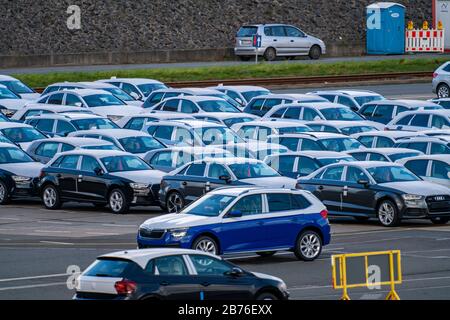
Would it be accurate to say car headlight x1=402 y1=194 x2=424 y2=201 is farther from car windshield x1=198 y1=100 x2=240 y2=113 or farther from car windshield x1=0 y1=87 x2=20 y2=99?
car windshield x1=0 y1=87 x2=20 y2=99

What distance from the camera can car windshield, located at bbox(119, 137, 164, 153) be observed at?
35.4 m

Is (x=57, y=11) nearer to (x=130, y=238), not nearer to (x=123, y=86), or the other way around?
(x=123, y=86)

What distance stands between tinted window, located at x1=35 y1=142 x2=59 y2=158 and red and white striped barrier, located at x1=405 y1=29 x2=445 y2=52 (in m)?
40.6

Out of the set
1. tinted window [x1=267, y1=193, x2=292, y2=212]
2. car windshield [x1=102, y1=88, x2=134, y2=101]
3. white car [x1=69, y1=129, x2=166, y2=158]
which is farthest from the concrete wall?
tinted window [x1=267, y1=193, x2=292, y2=212]

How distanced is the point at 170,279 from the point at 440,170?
15.5m

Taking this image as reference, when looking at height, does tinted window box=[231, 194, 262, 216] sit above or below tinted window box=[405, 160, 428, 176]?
above

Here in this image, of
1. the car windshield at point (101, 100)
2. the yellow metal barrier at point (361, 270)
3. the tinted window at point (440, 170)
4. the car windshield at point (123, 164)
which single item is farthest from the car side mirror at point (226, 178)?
the car windshield at point (101, 100)

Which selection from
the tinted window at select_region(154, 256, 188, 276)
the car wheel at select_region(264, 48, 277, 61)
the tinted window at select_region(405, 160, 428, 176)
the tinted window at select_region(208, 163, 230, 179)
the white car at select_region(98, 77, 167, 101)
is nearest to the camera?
the tinted window at select_region(154, 256, 188, 276)

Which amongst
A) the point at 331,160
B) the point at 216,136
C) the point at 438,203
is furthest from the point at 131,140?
the point at 438,203

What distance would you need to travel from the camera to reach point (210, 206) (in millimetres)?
23734

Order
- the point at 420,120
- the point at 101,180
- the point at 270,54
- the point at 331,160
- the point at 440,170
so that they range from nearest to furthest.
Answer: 1. the point at 440,170
2. the point at 101,180
3. the point at 331,160
4. the point at 420,120
5. the point at 270,54

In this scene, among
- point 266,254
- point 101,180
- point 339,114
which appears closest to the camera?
point 266,254

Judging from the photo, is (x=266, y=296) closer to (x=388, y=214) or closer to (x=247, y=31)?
(x=388, y=214)

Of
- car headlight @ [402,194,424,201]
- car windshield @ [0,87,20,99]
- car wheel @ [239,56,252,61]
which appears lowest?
car headlight @ [402,194,424,201]
